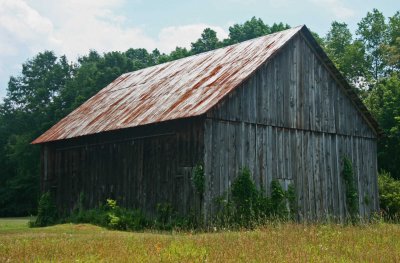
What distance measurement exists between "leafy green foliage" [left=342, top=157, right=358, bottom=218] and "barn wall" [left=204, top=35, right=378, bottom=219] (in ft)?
1.06

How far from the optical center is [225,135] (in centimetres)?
2406

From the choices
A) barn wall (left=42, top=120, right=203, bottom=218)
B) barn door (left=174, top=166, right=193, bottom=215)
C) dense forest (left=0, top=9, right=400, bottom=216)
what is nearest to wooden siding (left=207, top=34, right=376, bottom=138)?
barn wall (left=42, top=120, right=203, bottom=218)

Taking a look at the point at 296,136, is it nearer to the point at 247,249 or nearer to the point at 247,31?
the point at 247,249

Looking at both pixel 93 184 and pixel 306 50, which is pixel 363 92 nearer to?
pixel 306 50

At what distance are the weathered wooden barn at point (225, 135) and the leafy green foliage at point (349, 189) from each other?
0.29 metres

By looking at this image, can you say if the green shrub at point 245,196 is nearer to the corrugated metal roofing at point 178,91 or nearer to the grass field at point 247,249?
the corrugated metal roofing at point 178,91

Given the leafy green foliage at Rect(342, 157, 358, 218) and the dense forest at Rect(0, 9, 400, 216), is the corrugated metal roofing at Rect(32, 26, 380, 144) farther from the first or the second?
the dense forest at Rect(0, 9, 400, 216)

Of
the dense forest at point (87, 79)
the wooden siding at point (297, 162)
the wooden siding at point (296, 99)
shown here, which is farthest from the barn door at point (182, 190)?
the dense forest at point (87, 79)

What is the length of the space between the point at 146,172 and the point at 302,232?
11.3 m

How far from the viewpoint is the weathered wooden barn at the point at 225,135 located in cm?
2406

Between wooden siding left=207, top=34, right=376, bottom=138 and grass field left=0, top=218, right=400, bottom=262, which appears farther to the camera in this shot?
wooden siding left=207, top=34, right=376, bottom=138

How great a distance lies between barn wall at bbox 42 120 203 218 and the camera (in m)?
24.2

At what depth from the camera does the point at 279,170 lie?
85.0ft

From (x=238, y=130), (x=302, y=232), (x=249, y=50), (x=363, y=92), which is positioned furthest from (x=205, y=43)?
(x=302, y=232)
